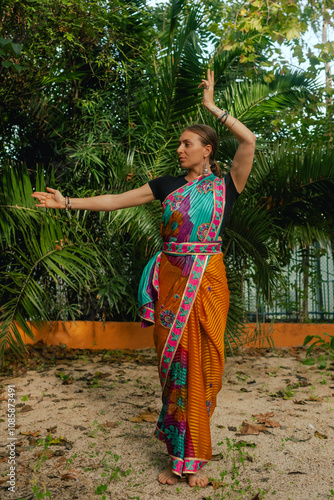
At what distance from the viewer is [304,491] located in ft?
8.80

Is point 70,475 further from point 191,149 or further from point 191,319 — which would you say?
point 191,149

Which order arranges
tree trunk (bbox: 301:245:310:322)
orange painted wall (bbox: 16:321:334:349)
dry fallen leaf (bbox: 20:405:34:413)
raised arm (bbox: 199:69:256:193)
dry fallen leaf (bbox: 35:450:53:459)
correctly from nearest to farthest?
1. raised arm (bbox: 199:69:256:193)
2. dry fallen leaf (bbox: 35:450:53:459)
3. dry fallen leaf (bbox: 20:405:34:413)
4. orange painted wall (bbox: 16:321:334:349)
5. tree trunk (bbox: 301:245:310:322)

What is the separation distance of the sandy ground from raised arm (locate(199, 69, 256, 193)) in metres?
1.65

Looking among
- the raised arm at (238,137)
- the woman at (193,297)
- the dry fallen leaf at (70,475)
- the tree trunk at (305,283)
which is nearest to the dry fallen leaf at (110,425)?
the dry fallen leaf at (70,475)

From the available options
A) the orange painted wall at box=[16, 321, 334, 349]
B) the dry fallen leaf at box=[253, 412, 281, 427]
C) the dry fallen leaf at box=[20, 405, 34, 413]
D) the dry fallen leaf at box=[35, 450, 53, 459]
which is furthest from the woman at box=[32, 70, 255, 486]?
the orange painted wall at box=[16, 321, 334, 349]

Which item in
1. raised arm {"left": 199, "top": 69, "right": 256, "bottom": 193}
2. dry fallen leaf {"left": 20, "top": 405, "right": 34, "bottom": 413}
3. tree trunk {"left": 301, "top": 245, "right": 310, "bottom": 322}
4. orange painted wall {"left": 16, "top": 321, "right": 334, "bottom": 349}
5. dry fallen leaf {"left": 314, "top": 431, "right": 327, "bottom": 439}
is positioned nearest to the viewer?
raised arm {"left": 199, "top": 69, "right": 256, "bottom": 193}

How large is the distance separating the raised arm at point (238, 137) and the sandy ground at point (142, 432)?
165 centimetres

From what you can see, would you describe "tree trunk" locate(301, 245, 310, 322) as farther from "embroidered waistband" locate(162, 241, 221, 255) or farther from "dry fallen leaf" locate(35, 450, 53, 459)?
"dry fallen leaf" locate(35, 450, 53, 459)

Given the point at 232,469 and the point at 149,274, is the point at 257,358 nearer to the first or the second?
the point at 232,469

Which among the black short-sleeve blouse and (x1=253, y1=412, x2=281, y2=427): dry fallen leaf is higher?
the black short-sleeve blouse

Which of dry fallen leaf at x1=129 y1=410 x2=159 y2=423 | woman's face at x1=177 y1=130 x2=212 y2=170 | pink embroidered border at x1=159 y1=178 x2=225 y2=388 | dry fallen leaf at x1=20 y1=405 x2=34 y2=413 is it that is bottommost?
dry fallen leaf at x1=129 y1=410 x2=159 y2=423

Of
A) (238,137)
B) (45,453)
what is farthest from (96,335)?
(238,137)

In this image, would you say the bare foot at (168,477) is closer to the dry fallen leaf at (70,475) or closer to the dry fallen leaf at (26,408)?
the dry fallen leaf at (70,475)

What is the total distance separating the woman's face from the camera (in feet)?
9.28
